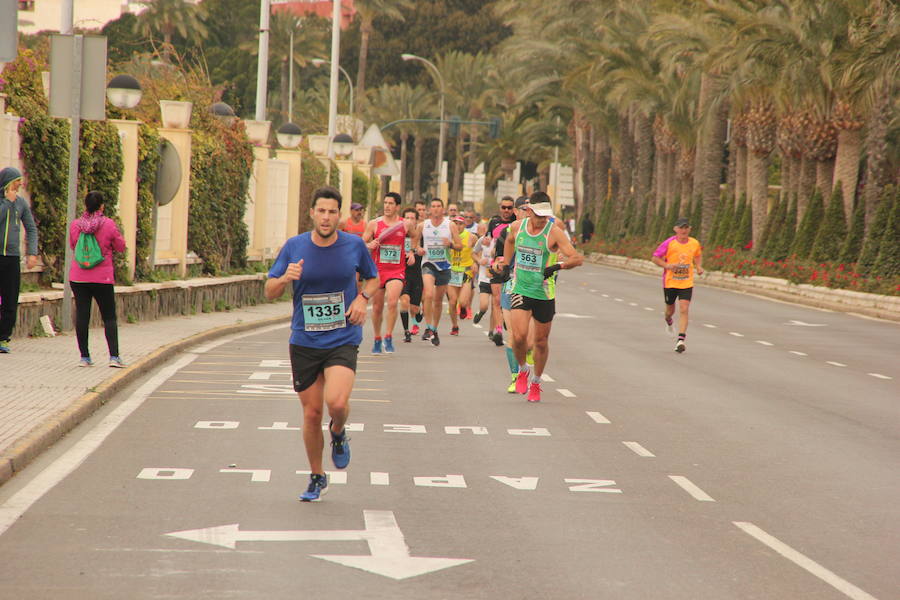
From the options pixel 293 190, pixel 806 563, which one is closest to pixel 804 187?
pixel 293 190

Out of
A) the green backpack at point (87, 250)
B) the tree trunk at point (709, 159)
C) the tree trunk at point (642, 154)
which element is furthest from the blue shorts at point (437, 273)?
the tree trunk at point (642, 154)

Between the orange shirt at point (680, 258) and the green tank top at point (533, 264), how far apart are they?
8.02 metres

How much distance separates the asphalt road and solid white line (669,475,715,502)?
3 centimetres

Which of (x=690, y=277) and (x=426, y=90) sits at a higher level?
(x=426, y=90)

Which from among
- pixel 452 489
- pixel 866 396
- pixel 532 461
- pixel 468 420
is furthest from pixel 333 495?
pixel 866 396

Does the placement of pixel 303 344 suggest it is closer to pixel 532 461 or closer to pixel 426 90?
pixel 532 461

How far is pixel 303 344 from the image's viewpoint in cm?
859

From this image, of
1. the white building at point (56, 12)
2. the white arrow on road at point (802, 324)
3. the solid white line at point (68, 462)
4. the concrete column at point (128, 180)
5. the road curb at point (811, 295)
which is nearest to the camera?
the solid white line at point (68, 462)

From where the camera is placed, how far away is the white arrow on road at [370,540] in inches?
272

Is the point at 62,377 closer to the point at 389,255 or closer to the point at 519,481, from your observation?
the point at 519,481

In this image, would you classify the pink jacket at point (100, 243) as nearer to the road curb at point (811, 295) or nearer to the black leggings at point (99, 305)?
the black leggings at point (99, 305)

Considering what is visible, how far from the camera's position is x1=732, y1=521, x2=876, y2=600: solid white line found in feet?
21.8

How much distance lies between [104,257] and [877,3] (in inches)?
979

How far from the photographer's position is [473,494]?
29.4 ft
